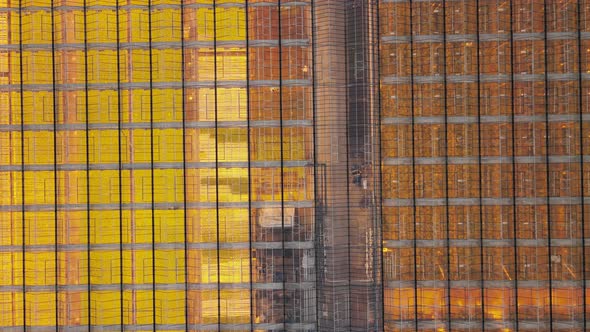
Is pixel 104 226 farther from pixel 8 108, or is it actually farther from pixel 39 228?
pixel 8 108

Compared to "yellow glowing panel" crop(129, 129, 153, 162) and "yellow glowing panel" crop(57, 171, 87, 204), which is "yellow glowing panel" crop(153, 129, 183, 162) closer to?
"yellow glowing panel" crop(129, 129, 153, 162)

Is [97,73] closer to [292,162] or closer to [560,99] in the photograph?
[292,162]

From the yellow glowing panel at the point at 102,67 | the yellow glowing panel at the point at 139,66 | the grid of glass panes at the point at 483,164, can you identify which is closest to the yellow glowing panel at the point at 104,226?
the yellow glowing panel at the point at 102,67

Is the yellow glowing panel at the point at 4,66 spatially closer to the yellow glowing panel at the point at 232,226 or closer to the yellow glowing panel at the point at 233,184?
the yellow glowing panel at the point at 233,184

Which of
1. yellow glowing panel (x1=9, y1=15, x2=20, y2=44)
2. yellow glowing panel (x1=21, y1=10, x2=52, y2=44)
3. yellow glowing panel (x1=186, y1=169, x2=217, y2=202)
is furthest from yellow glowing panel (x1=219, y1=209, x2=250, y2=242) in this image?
yellow glowing panel (x1=9, y1=15, x2=20, y2=44)

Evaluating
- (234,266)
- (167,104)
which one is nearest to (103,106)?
(167,104)
